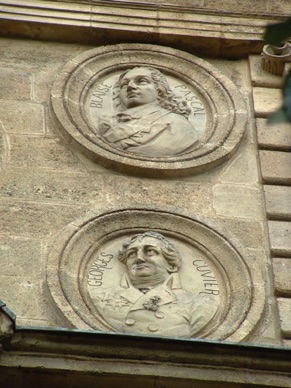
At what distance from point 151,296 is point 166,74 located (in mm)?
3134

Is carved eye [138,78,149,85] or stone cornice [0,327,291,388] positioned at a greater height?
carved eye [138,78,149,85]

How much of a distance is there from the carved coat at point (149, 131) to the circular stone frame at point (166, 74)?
9 cm

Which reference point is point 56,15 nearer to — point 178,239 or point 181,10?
point 181,10

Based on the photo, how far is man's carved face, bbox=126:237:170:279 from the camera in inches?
358

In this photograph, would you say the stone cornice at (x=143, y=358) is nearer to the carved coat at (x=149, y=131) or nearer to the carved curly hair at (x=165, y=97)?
the carved coat at (x=149, y=131)

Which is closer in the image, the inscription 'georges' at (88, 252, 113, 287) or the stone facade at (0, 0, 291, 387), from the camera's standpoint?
the stone facade at (0, 0, 291, 387)

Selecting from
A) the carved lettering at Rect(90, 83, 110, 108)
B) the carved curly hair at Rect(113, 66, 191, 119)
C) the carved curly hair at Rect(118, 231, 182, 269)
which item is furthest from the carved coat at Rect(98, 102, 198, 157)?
the carved curly hair at Rect(118, 231, 182, 269)

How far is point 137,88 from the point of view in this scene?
10.8 metres

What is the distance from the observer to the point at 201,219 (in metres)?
9.70

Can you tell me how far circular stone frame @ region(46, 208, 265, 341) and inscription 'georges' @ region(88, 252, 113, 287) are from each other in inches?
2.4

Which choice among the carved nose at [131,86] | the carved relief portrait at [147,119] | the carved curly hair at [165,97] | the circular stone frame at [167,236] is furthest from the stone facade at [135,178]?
the carved nose at [131,86]

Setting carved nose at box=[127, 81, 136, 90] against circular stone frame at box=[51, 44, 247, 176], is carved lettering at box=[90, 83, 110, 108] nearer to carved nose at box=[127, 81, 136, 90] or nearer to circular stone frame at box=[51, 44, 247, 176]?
circular stone frame at box=[51, 44, 247, 176]

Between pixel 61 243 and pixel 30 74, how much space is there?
235 centimetres

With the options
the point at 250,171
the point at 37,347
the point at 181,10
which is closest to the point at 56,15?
the point at 181,10
